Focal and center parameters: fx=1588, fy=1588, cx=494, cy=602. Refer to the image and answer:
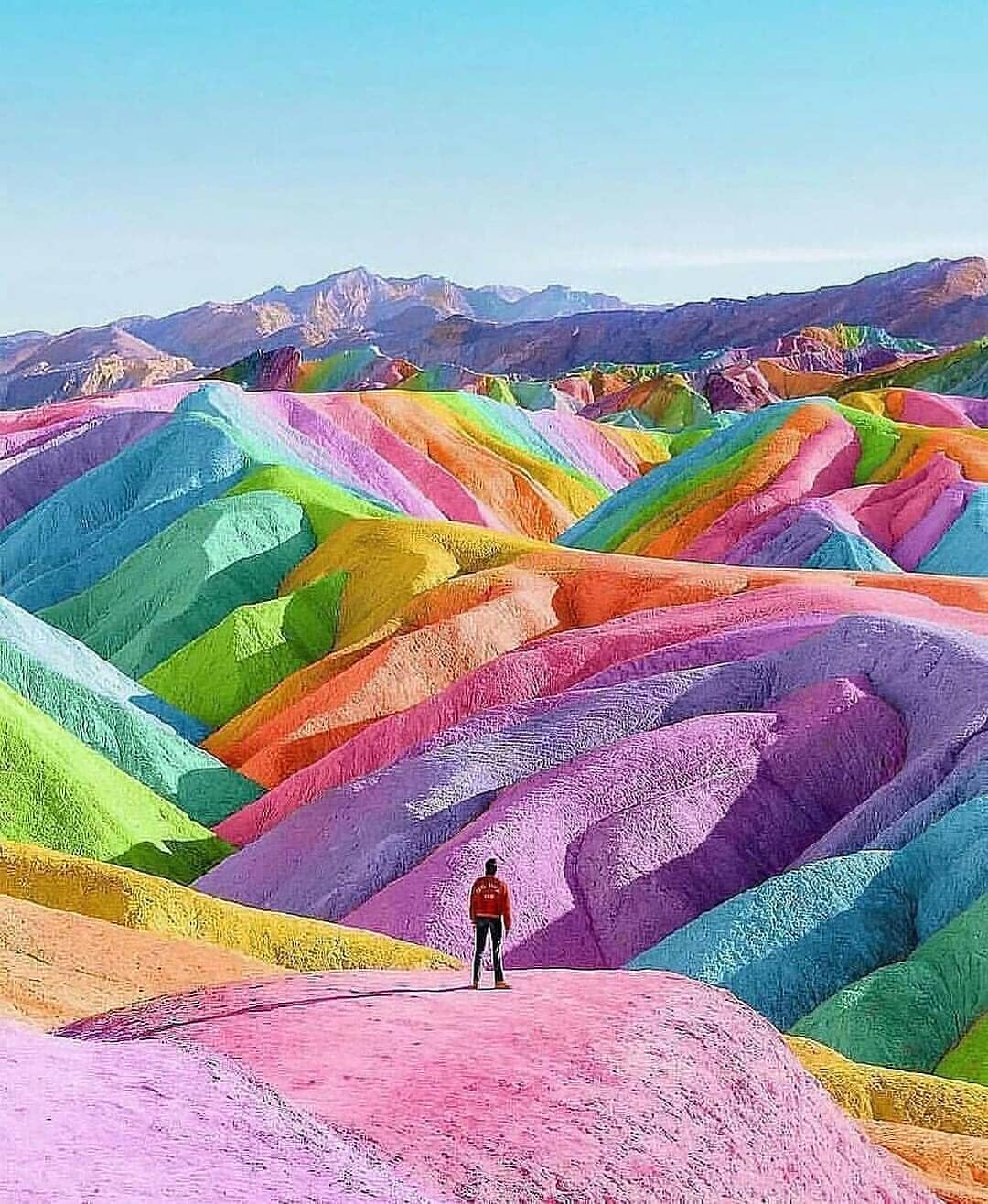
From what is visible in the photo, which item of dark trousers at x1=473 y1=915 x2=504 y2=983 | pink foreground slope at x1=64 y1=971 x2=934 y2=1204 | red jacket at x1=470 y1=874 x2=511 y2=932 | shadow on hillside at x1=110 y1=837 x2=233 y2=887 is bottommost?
shadow on hillside at x1=110 y1=837 x2=233 y2=887

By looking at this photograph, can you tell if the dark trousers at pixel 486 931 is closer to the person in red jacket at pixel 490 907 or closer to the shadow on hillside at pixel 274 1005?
the person in red jacket at pixel 490 907

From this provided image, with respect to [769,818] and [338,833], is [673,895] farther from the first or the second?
[338,833]

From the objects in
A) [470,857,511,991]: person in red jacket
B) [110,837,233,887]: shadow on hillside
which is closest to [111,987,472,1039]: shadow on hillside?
[470,857,511,991]: person in red jacket

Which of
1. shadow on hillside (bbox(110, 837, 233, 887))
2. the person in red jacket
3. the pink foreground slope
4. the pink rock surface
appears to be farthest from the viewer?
shadow on hillside (bbox(110, 837, 233, 887))

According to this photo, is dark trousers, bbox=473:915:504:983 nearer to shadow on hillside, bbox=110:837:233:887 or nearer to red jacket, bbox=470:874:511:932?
red jacket, bbox=470:874:511:932

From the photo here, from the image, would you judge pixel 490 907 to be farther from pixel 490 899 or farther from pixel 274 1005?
pixel 274 1005

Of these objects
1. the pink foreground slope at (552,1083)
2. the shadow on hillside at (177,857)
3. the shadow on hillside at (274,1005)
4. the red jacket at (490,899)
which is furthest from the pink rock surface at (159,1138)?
the shadow on hillside at (177,857)

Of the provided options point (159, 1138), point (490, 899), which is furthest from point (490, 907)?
point (159, 1138)

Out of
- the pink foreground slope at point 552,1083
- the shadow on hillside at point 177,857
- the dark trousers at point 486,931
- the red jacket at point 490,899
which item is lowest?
the shadow on hillside at point 177,857
